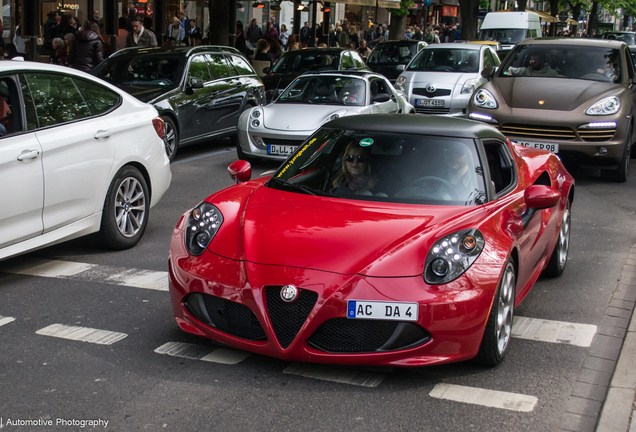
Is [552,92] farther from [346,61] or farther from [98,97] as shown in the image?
[346,61]

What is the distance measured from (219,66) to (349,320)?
32.2 ft

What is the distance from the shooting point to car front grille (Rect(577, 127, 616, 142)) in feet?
34.4

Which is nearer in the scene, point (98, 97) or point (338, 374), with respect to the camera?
point (338, 374)

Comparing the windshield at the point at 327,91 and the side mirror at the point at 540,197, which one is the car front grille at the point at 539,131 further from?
the side mirror at the point at 540,197

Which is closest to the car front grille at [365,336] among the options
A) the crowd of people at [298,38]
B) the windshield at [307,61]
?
the windshield at [307,61]

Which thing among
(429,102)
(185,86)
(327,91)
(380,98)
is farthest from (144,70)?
(429,102)

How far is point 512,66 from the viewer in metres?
12.0

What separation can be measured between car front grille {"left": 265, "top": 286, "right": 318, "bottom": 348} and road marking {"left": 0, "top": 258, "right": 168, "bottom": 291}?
192cm

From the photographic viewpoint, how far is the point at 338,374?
4191mm

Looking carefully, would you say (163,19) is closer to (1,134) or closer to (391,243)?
(1,134)

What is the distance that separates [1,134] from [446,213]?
3182 millimetres

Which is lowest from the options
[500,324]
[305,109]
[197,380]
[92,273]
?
[92,273]

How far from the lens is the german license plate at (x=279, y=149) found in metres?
11.2

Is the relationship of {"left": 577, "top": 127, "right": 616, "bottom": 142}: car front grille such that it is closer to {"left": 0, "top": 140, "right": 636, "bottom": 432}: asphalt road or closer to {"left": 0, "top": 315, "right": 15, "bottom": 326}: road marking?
{"left": 0, "top": 140, "right": 636, "bottom": 432}: asphalt road
